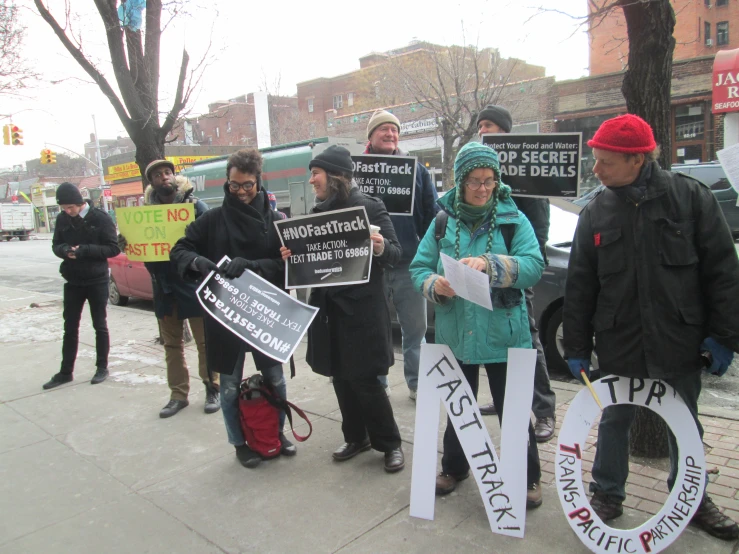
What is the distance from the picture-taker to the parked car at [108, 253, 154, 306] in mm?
10242

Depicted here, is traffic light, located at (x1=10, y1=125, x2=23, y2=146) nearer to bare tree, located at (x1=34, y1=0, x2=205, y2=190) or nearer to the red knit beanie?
bare tree, located at (x1=34, y1=0, x2=205, y2=190)

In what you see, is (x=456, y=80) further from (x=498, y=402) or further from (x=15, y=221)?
(x=15, y=221)

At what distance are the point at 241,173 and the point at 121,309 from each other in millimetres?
8183

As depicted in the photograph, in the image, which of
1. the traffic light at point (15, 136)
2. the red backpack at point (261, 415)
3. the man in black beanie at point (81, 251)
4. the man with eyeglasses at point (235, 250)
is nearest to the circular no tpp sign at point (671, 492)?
the red backpack at point (261, 415)

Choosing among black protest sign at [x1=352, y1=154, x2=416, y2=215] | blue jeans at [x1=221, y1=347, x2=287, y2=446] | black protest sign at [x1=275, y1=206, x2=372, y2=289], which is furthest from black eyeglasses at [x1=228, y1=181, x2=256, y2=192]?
black protest sign at [x1=352, y1=154, x2=416, y2=215]

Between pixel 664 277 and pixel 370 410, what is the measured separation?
1.82 meters

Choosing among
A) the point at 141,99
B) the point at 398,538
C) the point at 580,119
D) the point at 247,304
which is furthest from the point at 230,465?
the point at 580,119

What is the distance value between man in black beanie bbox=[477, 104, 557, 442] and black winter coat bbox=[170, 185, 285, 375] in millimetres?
1611

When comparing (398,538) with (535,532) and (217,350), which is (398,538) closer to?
(535,532)

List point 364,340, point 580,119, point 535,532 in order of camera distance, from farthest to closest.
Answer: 1. point 580,119
2. point 364,340
3. point 535,532

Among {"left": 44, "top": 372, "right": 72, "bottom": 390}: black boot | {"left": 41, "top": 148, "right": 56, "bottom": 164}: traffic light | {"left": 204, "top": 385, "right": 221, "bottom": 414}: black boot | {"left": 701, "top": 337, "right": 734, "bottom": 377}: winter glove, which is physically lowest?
{"left": 44, "top": 372, "right": 72, "bottom": 390}: black boot

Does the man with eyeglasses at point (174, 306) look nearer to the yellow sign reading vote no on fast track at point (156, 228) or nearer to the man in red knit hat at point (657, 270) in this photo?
the yellow sign reading vote no on fast track at point (156, 228)

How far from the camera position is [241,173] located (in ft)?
11.6

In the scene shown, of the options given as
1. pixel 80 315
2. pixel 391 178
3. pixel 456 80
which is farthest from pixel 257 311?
pixel 456 80
